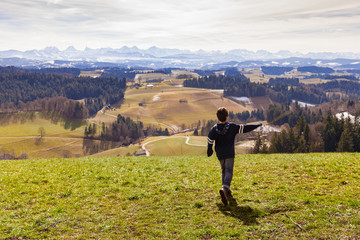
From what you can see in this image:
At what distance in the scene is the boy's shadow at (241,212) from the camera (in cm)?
1180

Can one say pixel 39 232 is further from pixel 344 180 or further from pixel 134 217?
pixel 344 180

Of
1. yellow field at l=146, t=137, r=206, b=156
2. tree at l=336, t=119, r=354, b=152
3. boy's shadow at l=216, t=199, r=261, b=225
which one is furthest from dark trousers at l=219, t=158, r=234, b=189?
yellow field at l=146, t=137, r=206, b=156

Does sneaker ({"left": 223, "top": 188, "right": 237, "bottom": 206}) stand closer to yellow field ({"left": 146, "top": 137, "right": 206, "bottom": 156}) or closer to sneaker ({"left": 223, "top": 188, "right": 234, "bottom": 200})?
sneaker ({"left": 223, "top": 188, "right": 234, "bottom": 200})

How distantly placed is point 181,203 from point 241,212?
3267 mm

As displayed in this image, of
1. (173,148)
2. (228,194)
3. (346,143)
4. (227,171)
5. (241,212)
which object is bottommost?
(173,148)

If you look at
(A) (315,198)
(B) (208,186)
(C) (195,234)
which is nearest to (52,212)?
(C) (195,234)

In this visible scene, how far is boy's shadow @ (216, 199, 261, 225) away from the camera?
11.8 meters

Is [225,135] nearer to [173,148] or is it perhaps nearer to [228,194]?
[228,194]

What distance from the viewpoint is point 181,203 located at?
14156 mm

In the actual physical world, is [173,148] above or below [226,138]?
below

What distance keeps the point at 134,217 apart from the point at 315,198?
9161 millimetres

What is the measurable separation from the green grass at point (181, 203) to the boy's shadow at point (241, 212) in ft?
0.15

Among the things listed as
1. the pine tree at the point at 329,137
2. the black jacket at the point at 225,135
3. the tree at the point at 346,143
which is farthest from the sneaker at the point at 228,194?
the pine tree at the point at 329,137

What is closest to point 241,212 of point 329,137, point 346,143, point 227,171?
point 227,171
